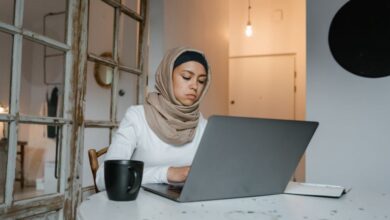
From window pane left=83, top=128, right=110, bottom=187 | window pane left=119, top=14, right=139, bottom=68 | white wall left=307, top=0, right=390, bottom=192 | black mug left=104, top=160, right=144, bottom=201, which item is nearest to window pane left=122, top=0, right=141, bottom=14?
window pane left=119, top=14, right=139, bottom=68

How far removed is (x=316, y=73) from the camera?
2.27m

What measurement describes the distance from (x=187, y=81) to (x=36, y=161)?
3.80 feet

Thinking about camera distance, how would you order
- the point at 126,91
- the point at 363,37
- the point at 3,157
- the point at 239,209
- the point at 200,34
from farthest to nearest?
the point at 200,34
the point at 126,91
the point at 363,37
the point at 3,157
the point at 239,209

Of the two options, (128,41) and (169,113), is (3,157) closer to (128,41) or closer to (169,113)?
(169,113)

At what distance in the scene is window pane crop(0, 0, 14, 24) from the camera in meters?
1.39

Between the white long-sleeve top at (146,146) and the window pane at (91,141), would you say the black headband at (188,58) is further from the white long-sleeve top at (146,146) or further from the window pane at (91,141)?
the window pane at (91,141)

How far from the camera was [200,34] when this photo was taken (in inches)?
148

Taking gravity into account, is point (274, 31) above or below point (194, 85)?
above

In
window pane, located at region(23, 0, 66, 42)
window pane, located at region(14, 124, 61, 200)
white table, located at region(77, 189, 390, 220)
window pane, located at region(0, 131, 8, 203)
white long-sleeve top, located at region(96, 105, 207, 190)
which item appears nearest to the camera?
white table, located at region(77, 189, 390, 220)

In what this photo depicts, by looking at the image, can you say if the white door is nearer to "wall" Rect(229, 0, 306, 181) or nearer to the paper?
"wall" Rect(229, 0, 306, 181)

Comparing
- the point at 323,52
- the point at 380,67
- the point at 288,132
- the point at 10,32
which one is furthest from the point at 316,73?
the point at 10,32

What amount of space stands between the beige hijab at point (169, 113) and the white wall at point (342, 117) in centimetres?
124

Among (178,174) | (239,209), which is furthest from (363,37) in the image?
(239,209)

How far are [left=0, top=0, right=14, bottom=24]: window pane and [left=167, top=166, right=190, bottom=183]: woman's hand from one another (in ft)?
3.19
